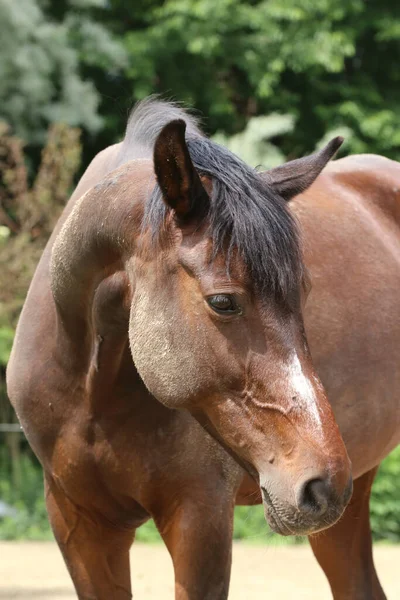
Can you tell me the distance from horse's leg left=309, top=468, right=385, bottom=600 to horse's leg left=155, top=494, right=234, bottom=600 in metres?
1.34

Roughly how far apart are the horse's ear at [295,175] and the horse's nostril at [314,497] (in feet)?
2.94

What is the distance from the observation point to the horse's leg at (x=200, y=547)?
3.03 metres

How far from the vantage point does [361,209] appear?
4.29 meters

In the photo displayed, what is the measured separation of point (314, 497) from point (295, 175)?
1000 mm

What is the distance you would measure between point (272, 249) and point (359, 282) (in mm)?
1461

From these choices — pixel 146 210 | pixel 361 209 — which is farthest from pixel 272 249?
pixel 361 209

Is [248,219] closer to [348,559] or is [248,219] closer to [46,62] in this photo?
[348,559]

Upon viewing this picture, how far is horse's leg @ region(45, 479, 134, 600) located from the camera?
343 cm

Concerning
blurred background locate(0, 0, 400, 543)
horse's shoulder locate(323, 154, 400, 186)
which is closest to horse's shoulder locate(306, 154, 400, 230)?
horse's shoulder locate(323, 154, 400, 186)

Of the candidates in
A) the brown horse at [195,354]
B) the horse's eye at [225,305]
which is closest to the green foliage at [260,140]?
the brown horse at [195,354]

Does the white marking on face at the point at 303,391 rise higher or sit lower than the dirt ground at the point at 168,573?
higher

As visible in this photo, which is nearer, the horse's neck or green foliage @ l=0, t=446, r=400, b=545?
the horse's neck

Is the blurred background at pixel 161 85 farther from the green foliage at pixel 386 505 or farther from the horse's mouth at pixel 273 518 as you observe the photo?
the horse's mouth at pixel 273 518

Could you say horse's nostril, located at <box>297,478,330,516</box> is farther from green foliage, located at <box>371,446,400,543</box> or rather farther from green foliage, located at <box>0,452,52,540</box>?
green foliage, located at <box>371,446,400,543</box>
